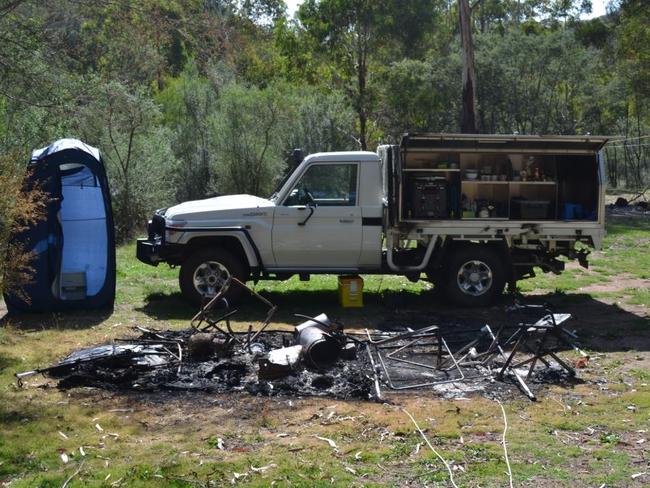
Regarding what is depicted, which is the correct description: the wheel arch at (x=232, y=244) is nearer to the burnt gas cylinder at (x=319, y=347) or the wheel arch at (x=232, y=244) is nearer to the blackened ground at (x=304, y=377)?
the blackened ground at (x=304, y=377)

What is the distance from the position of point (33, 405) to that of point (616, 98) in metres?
34.0

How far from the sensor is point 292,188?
1136cm

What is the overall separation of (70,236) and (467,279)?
18.0ft

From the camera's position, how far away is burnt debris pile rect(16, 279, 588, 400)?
24.9ft

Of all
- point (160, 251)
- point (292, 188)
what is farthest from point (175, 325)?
point (292, 188)

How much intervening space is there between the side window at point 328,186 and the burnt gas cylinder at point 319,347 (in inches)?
126

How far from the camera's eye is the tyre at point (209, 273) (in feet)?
36.9

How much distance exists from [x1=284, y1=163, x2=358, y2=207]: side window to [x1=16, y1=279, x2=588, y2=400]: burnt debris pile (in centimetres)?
275

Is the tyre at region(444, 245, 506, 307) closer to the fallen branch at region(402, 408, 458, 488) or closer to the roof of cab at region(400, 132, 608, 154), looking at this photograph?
the roof of cab at region(400, 132, 608, 154)

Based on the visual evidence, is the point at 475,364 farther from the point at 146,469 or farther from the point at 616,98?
the point at 616,98

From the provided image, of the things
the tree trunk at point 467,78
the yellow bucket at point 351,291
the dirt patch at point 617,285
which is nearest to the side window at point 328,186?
the yellow bucket at point 351,291

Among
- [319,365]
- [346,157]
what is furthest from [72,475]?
[346,157]

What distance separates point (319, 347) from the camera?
27.1 ft

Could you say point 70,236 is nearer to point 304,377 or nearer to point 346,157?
point 346,157
